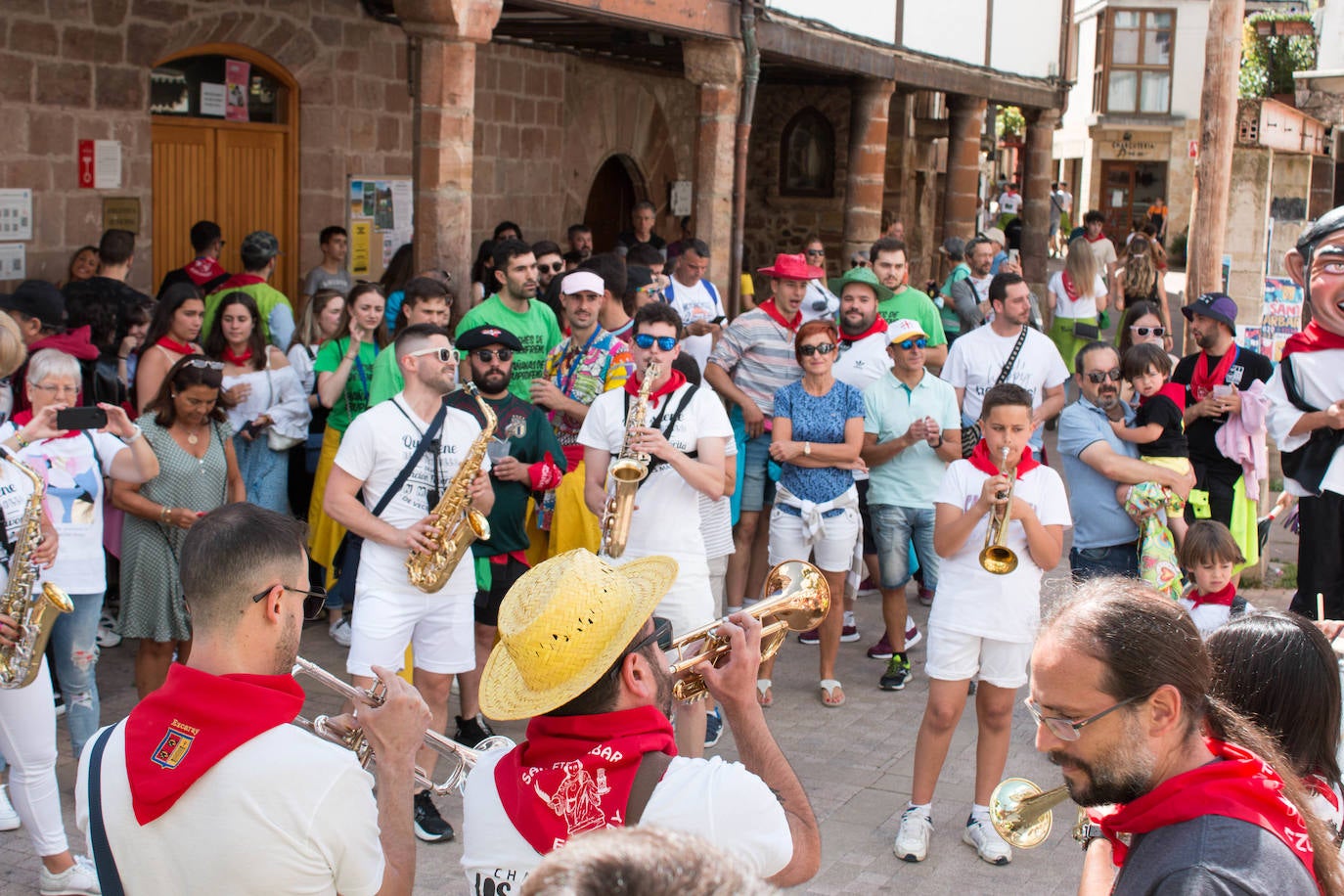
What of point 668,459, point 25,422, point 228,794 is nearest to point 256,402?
point 25,422

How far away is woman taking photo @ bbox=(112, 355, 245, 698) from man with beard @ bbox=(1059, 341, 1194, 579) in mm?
3735

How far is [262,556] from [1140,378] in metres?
4.89

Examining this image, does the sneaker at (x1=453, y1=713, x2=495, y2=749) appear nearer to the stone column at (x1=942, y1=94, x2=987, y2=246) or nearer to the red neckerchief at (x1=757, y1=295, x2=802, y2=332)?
the red neckerchief at (x1=757, y1=295, x2=802, y2=332)

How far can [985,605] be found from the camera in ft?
17.2

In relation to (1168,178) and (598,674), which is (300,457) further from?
(1168,178)

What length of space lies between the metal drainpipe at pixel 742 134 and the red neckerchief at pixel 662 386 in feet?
19.2

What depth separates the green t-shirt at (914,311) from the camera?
354 inches

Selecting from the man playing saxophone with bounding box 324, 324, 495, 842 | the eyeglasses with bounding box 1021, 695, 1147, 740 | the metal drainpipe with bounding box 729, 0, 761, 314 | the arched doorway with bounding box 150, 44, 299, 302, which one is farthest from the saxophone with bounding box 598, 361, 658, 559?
the metal drainpipe with bounding box 729, 0, 761, 314

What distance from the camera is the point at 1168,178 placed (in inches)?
1612

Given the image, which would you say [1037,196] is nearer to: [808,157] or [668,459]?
[808,157]

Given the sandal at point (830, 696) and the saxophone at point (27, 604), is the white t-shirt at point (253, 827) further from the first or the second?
the sandal at point (830, 696)

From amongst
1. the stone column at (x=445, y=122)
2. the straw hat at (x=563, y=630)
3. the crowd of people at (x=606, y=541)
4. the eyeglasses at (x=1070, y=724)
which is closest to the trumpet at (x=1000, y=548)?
the crowd of people at (x=606, y=541)

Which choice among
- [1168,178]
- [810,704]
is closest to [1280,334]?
[810,704]

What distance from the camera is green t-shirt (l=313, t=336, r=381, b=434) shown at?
721cm
